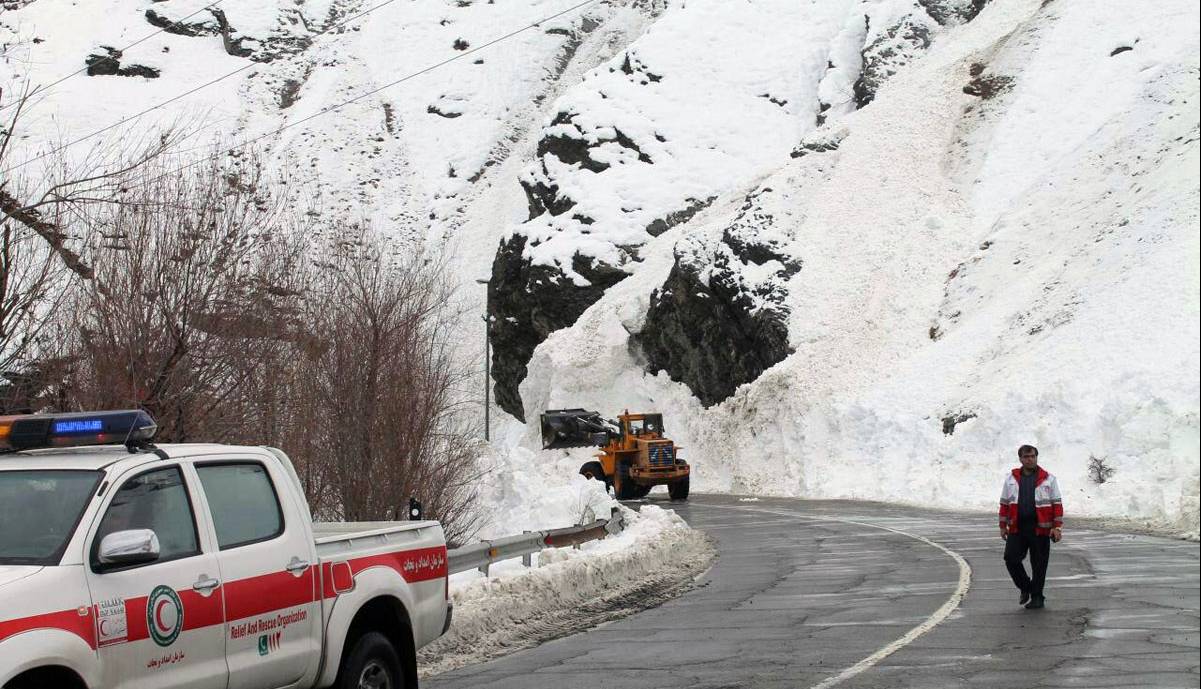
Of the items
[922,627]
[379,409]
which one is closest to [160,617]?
[922,627]

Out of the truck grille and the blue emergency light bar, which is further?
the truck grille

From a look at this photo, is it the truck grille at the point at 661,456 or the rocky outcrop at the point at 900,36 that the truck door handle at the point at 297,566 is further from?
the rocky outcrop at the point at 900,36

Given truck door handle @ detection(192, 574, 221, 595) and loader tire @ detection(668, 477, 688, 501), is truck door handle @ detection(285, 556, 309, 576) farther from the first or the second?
loader tire @ detection(668, 477, 688, 501)

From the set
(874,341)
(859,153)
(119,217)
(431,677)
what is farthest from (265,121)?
(431,677)

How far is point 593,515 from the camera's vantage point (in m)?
19.8

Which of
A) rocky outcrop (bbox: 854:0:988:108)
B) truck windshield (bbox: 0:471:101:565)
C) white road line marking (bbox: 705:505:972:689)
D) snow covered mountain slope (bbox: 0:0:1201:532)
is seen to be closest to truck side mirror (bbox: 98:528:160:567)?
truck windshield (bbox: 0:471:101:565)

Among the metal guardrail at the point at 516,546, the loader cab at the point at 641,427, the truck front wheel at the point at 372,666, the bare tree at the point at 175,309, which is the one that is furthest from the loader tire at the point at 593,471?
the truck front wheel at the point at 372,666

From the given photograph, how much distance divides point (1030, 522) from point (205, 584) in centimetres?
866

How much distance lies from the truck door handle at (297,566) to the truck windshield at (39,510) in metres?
1.25

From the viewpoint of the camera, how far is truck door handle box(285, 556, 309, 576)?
698 cm

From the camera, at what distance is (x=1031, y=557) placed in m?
11.9

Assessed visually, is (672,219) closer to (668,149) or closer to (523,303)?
(668,149)

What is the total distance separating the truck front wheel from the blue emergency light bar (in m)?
1.80

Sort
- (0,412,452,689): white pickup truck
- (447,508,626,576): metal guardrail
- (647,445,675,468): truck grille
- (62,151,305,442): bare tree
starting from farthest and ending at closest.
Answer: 1. (647,445,675,468): truck grille
2. (62,151,305,442): bare tree
3. (447,508,626,576): metal guardrail
4. (0,412,452,689): white pickup truck
